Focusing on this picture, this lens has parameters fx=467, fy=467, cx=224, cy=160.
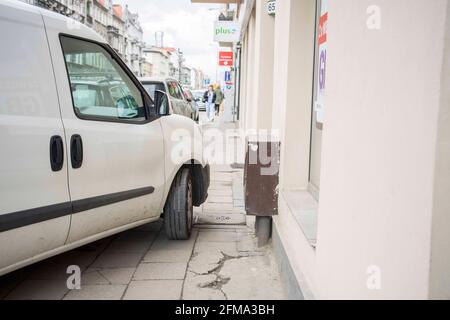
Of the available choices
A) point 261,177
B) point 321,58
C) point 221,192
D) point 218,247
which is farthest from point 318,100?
point 221,192

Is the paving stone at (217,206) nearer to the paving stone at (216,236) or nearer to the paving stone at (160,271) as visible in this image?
the paving stone at (216,236)

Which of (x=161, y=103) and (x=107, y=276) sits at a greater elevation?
(x=161, y=103)

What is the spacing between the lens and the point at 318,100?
13.2 feet

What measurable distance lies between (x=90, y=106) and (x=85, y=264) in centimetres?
146

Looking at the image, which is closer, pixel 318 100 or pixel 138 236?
pixel 318 100

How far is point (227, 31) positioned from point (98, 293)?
14358 mm

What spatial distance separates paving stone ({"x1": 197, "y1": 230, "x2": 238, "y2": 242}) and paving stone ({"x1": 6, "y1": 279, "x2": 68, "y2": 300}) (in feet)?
5.22

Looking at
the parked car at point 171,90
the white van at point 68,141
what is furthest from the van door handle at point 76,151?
the parked car at point 171,90

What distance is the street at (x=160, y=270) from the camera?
3520 mm

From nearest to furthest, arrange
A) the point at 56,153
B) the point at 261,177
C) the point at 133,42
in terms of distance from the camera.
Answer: the point at 56,153 < the point at 261,177 < the point at 133,42

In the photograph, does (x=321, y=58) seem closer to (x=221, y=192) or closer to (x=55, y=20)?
(x=55, y=20)

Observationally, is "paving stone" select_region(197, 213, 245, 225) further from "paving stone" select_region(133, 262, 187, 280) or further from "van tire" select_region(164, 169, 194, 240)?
"paving stone" select_region(133, 262, 187, 280)

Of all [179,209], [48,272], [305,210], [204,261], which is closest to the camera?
[305,210]
